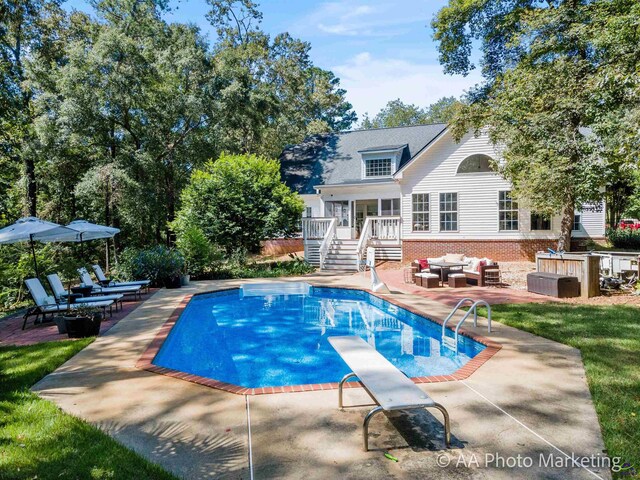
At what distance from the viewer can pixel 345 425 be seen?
407 cm

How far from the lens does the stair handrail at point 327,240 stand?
63.9 feet

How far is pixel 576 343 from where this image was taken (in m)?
6.68

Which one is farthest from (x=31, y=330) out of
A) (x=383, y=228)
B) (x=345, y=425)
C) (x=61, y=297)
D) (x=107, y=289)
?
(x=383, y=228)

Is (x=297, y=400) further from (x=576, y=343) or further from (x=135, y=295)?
(x=135, y=295)

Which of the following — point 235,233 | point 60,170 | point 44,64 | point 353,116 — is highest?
point 353,116

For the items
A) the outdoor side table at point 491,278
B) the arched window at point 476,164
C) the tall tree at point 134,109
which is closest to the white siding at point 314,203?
the tall tree at point 134,109

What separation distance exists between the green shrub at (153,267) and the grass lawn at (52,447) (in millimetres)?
10362

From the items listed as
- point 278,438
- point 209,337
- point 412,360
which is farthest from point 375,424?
point 209,337

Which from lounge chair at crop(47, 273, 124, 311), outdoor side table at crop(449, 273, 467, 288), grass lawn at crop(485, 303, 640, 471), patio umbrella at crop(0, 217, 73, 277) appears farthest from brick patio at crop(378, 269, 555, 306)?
patio umbrella at crop(0, 217, 73, 277)

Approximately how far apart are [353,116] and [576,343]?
4941 cm

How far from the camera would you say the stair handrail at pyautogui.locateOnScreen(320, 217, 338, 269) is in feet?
63.9

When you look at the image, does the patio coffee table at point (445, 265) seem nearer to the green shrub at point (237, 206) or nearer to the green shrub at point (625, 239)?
the green shrub at point (237, 206)

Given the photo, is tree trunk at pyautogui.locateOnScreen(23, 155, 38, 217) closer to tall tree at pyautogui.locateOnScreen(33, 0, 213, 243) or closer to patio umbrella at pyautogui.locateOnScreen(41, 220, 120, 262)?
tall tree at pyautogui.locateOnScreen(33, 0, 213, 243)

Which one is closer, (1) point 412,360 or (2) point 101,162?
(1) point 412,360
